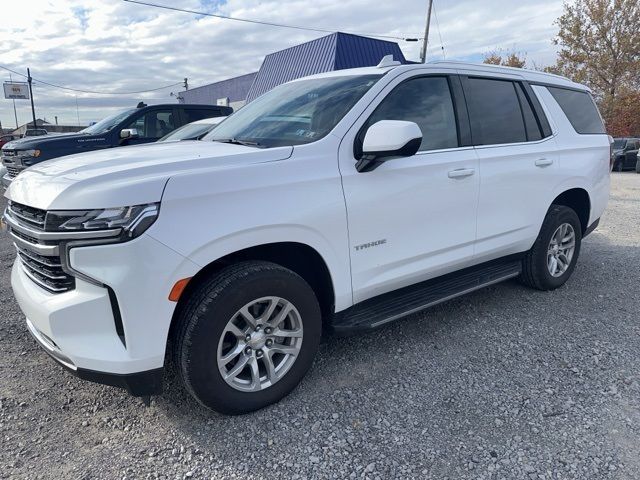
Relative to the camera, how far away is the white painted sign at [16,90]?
54.7m

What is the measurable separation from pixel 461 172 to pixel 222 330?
1.99 meters

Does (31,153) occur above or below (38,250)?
above

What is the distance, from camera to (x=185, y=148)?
297cm

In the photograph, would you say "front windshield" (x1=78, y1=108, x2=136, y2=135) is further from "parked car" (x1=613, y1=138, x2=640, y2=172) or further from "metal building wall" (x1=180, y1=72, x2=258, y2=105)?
"metal building wall" (x1=180, y1=72, x2=258, y2=105)

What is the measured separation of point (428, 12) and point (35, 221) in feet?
75.0

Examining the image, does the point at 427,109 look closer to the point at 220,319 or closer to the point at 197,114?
the point at 220,319

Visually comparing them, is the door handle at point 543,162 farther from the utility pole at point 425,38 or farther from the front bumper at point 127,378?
the utility pole at point 425,38

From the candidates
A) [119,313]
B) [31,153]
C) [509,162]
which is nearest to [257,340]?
[119,313]

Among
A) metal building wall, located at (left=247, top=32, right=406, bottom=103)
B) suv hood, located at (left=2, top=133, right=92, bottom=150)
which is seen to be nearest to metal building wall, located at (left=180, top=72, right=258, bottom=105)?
metal building wall, located at (left=247, top=32, right=406, bottom=103)

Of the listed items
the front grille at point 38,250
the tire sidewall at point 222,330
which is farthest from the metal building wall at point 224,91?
the tire sidewall at point 222,330

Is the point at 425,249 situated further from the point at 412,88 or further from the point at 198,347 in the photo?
the point at 198,347

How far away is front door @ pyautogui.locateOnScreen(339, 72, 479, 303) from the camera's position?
281cm

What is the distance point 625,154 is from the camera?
63.3ft

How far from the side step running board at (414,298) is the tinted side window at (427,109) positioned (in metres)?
0.98
